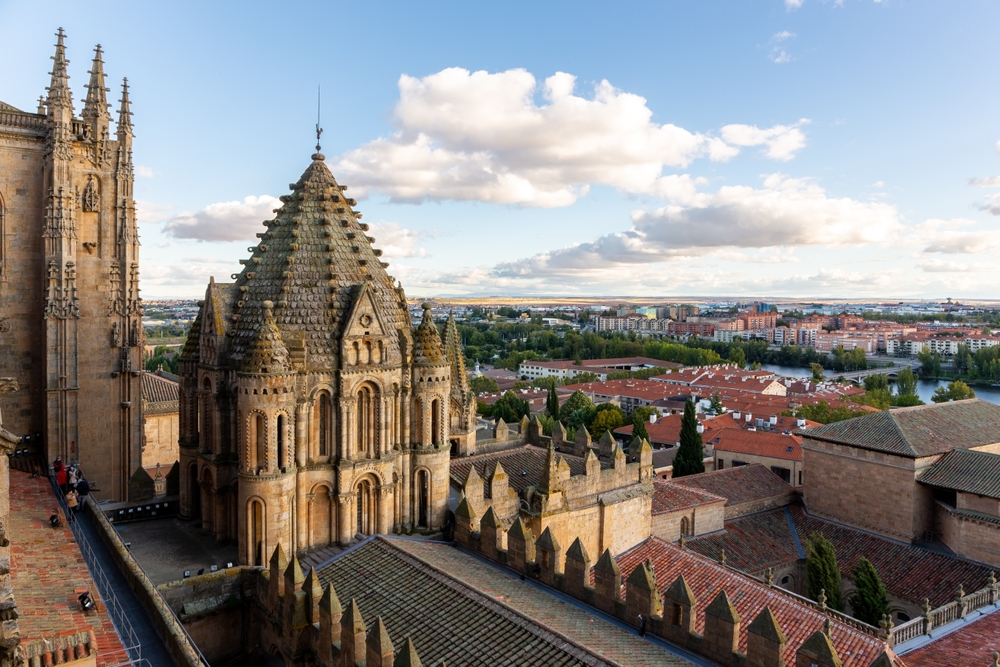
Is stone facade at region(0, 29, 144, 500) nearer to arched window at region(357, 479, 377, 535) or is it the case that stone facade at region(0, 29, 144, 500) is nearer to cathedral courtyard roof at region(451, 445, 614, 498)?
arched window at region(357, 479, 377, 535)

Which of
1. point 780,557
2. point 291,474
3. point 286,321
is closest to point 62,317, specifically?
point 286,321

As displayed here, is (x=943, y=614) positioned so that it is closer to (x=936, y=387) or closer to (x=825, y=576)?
(x=825, y=576)

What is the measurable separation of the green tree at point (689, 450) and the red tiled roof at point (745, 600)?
19.8m

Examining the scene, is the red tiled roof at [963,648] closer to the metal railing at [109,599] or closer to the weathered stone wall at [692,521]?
the weathered stone wall at [692,521]

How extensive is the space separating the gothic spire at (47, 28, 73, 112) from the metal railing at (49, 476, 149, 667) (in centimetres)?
1479

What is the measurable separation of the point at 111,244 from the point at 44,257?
230 cm

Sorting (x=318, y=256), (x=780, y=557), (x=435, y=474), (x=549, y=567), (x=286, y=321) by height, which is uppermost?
(x=318, y=256)

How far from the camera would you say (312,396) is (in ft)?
63.3

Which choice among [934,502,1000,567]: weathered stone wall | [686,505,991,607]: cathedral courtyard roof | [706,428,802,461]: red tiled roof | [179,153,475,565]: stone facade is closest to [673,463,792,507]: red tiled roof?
[686,505,991,607]: cathedral courtyard roof

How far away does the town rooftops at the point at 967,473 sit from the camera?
1222 inches

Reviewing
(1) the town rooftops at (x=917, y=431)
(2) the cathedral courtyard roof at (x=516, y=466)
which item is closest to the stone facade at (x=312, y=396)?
(2) the cathedral courtyard roof at (x=516, y=466)

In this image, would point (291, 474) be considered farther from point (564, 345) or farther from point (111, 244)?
point (564, 345)

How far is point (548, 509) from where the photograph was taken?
22609mm

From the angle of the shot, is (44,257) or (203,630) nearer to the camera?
(203,630)
